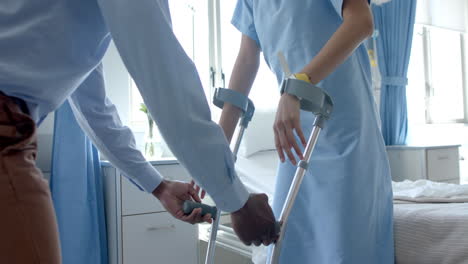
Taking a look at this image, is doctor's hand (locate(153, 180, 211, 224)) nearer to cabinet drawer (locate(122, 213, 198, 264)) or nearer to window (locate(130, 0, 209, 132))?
cabinet drawer (locate(122, 213, 198, 264))

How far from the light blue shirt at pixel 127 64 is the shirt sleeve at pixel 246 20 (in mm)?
637

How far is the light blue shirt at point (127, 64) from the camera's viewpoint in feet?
2.43

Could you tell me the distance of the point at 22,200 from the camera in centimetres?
67

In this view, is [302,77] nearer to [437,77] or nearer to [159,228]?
[159,228]

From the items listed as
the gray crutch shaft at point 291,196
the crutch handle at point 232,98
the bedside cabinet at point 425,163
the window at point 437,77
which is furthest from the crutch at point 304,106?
the window at point 437,77

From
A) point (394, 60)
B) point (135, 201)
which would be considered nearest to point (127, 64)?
point (135, 201)

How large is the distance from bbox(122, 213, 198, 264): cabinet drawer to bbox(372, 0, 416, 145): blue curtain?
92.5 inches

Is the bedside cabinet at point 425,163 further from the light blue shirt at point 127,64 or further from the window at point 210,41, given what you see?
the light blue shirt at point 127,64

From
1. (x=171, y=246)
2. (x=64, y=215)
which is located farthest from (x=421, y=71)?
(x=64, y=215)

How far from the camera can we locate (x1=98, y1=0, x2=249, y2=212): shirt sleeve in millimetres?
757

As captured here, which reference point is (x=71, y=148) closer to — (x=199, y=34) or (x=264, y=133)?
(x=264, y=133)

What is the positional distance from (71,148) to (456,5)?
4551mm

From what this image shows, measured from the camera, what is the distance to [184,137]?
800 millimetres

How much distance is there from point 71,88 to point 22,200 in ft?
0.87
